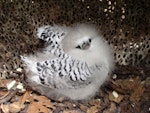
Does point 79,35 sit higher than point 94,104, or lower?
higher

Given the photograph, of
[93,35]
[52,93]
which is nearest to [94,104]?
[52,93]

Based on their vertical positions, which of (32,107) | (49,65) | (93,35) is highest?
(93,35)

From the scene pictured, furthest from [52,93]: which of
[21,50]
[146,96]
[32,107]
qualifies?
[146,96]

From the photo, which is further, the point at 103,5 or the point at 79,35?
the point at 103,5

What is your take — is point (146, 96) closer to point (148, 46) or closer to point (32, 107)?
point (148, 46)
